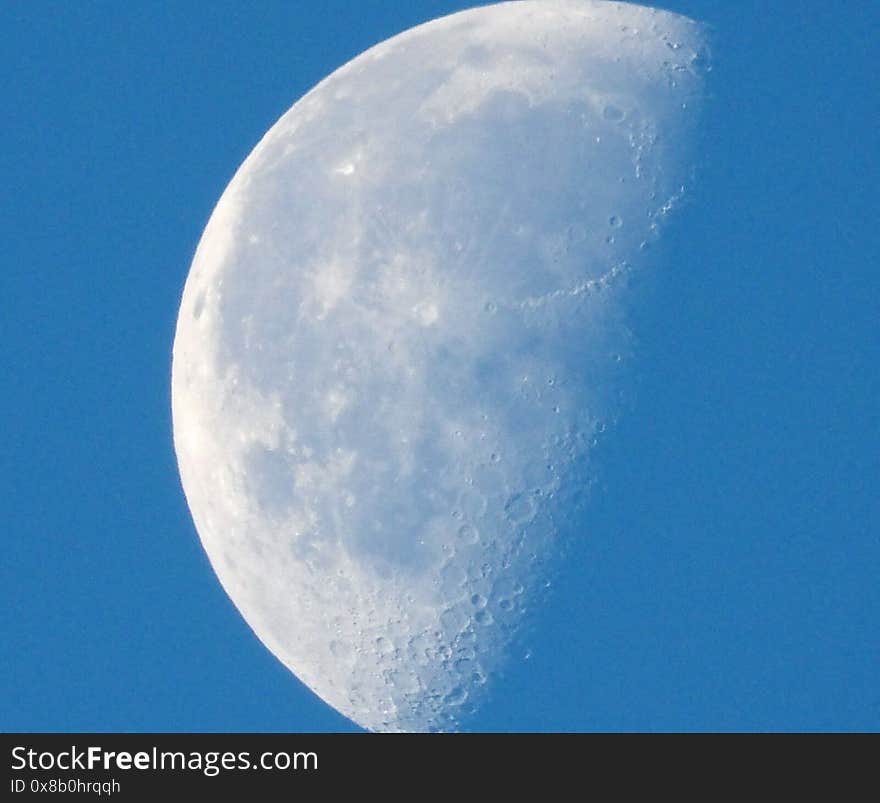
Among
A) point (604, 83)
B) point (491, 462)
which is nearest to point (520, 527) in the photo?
point (491, 462)

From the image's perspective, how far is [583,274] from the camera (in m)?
9.05

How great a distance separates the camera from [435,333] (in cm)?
926

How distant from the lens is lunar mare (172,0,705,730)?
9102mm

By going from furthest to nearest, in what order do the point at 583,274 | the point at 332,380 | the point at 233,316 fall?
the point at 233,316 < the point at 332,380 < the point at 583,274

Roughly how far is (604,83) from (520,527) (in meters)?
3.44

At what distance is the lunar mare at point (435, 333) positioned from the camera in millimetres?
9102

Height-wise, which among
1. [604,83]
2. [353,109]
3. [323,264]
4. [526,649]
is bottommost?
[526,649]

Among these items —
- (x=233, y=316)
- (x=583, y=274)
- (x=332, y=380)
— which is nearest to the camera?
(x=583, y=274)

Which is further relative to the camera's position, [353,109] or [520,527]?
[353,109]

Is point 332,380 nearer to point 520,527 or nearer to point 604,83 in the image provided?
point 520,527

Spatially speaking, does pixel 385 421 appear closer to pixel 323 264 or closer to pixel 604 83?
pixel 323 264

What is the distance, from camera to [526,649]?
9.61m
